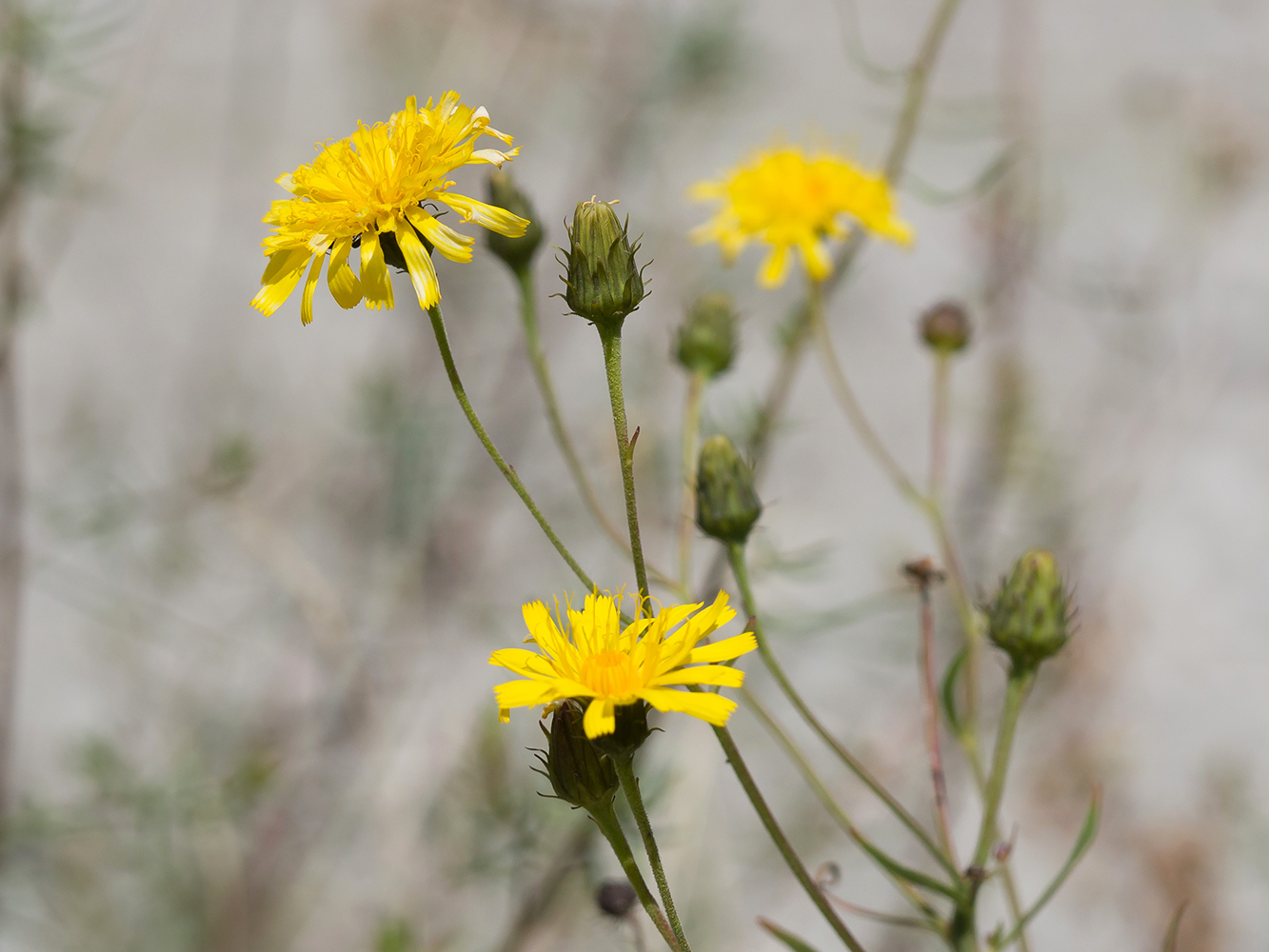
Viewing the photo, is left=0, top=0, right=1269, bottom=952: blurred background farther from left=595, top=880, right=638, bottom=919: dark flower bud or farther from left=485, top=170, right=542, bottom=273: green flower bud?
left=595, top=880, right=638, bottom=919: dark flower bud

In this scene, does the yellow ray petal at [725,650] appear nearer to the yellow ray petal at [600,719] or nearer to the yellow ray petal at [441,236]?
the yellow ray petal at [600,719]

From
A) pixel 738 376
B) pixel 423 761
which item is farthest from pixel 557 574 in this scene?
pixel 738 376

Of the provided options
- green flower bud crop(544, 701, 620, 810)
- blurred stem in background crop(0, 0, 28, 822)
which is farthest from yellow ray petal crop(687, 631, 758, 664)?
blurred stem in background crop(0, 0, 28, 822)

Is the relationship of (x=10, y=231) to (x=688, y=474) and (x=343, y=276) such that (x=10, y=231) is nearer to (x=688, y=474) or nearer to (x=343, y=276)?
(x=343, y=276)

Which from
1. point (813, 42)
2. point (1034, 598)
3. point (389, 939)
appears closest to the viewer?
point (1034, 598)

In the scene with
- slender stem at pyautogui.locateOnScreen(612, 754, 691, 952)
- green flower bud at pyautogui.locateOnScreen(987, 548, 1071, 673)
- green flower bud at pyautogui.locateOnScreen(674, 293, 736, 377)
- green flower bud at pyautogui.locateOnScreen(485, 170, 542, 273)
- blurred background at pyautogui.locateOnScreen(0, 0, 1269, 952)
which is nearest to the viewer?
slender stem at pyautogui.locateOnScreen(612, 754, 691, 952)

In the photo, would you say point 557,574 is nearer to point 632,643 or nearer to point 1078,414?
point 1078,414
